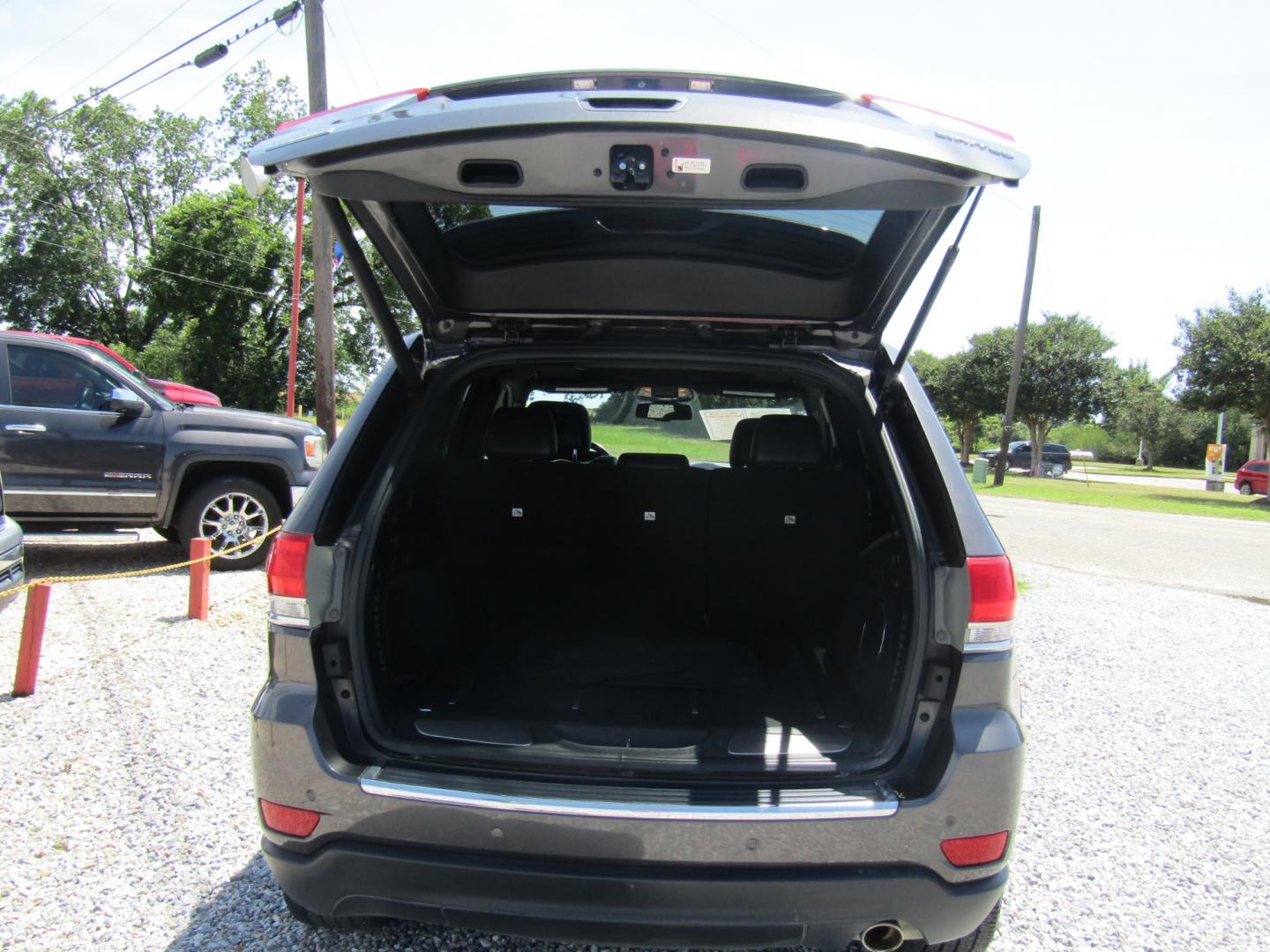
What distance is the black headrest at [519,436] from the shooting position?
133 inches

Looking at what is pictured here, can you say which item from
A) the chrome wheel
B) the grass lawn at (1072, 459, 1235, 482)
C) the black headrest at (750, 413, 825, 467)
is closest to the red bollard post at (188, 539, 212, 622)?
the chrome wheel

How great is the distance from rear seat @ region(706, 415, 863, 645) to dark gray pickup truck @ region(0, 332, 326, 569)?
4436 millimetres

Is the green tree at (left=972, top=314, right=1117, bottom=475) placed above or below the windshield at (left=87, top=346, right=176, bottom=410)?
above

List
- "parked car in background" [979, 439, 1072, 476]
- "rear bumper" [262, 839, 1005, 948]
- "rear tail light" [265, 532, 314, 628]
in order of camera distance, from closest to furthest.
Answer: "rear bumper" [262, 839, 1005, 948] < "rear tail light" [265, 532, 314, 628] < "parked car in background" [979, 439, 1072, 476]

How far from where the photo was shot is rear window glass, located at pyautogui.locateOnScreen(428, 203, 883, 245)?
254cm

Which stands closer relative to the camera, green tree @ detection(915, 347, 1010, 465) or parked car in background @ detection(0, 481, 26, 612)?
parked car in background @ detection(0, 481, 26, 612)

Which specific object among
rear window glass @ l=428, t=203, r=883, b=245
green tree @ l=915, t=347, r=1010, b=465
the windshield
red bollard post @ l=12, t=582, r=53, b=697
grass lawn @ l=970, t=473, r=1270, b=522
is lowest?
grass lawn @ l=970, t=473, r=1270, b=522

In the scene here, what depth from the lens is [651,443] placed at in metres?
4.12

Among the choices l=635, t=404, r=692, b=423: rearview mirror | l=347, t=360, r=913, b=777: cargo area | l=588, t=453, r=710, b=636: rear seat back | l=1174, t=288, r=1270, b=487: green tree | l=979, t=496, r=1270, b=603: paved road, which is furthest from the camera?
l=1174, t=288, r=1270, b=487: green tree

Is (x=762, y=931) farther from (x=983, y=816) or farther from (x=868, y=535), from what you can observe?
(x=868, y=535)

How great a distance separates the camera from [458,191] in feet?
6.92

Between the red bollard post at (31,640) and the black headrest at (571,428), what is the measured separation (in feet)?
8.57

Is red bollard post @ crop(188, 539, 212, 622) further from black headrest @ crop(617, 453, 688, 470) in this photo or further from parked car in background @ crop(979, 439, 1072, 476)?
parked car in background @ crop(979, 439, 1072, 476)

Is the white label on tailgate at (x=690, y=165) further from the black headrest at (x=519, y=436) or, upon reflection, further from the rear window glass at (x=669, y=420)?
the rear window glass at (x=669, y=420)
